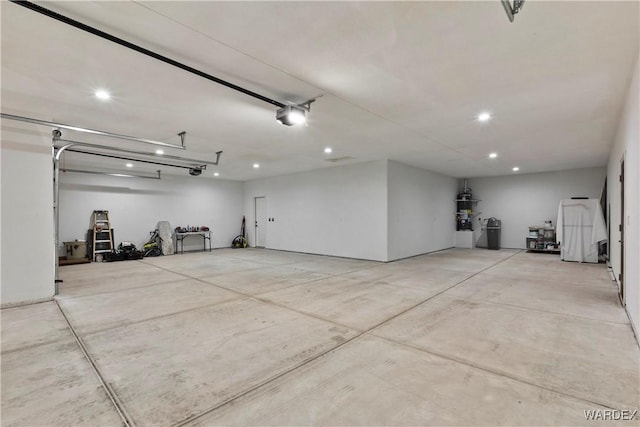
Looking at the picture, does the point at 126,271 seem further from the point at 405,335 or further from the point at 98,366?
the point at 405,335

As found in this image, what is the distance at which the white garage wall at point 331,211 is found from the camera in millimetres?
7887

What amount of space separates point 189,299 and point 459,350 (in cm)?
374

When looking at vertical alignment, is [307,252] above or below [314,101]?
below

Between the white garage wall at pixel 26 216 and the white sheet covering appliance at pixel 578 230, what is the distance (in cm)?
1140

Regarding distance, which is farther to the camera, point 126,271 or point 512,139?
point 126,271

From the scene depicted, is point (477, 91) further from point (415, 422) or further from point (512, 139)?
point (415, 422)

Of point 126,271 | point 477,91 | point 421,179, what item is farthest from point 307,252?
point 477,91

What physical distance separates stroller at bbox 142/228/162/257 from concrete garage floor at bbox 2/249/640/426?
15.0 feet

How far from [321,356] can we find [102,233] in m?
9.07

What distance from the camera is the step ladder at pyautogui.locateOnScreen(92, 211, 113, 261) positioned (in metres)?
8.59

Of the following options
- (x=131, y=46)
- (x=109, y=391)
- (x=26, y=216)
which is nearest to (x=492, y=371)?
(x=109, y=391)

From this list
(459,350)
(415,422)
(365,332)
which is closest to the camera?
(415,422)

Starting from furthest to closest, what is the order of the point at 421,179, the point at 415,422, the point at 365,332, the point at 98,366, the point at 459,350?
the point at 421,179
the point at 365,332
the point at 459,350
the point at 98,366
the point at 415,422

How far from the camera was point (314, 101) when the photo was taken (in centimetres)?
383
